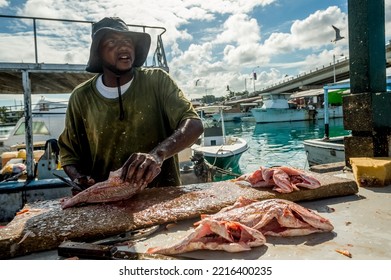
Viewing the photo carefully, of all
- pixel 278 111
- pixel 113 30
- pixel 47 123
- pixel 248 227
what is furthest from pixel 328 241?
pixel 278 111

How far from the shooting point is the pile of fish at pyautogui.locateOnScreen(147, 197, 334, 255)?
81.4 inches

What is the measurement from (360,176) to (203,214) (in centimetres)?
237

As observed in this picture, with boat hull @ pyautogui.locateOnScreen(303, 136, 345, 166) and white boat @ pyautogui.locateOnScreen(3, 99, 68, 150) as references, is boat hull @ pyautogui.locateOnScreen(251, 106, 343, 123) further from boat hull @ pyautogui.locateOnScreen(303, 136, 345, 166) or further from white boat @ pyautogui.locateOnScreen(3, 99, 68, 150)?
white boat @ pyautogui.locateOnScreen(3, 99, 68, 150)

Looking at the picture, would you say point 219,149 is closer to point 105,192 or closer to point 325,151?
point 325,151

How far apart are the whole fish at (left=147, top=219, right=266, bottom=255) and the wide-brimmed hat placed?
6.96ft

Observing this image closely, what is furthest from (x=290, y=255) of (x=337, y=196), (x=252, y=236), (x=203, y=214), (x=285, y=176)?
(x=337, y=196)

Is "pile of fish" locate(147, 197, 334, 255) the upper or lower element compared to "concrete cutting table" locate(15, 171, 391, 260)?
upper

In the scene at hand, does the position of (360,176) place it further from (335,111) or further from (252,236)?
(335,111)

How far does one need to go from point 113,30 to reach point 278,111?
4876 centimetres

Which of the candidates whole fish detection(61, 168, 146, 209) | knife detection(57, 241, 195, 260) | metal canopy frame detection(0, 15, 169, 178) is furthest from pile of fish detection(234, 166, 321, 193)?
metal canopy frame detection(0, 15, 169, 178)

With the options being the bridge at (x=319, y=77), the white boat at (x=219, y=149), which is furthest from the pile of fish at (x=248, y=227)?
the bridge at (x=319, y=77)

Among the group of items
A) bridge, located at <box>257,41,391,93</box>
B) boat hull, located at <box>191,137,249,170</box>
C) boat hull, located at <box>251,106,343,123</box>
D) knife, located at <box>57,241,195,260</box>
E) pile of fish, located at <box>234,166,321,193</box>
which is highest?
bridge, located at <box>257,41,391,93</box>

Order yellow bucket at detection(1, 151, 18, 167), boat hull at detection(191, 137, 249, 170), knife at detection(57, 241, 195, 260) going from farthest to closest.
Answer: boat hull at detection(191, 137, 249, 170)
yellow bucket at detection(1, 151, 18, 167)
knife at detection(57, 241, 195, 260)

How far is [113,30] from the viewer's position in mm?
3039
